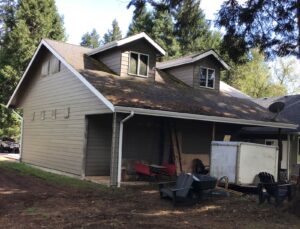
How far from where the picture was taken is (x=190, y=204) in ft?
35.2

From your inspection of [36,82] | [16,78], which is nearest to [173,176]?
[36,82]

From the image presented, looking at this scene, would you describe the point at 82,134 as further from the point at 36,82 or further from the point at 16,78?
the point at 16,78

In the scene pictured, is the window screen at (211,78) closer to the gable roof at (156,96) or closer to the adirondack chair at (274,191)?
the gable roof at (156,96)

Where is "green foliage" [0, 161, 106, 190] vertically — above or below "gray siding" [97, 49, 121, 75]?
below

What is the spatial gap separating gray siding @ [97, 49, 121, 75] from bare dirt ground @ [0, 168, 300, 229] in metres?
6.51

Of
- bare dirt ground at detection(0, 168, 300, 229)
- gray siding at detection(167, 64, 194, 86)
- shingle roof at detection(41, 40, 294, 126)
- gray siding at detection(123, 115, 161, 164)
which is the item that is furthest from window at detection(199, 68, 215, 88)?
bare dirt ground at detection(0, 168, 300, 229)

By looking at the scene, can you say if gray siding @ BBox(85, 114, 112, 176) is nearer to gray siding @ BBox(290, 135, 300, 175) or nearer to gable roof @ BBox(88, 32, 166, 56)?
gable roof @ BBox(88, 32, 166, 56)

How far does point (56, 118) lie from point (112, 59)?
3790 millimetres

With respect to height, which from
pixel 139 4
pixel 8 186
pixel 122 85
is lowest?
pixel 8 186

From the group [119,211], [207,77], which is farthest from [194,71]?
[119,211]

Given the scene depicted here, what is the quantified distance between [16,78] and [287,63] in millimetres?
33422

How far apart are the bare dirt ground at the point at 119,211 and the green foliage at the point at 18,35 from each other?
26.3m

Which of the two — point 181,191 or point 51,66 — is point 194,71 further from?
point 181,191

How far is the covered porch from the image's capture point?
54.3 ft
